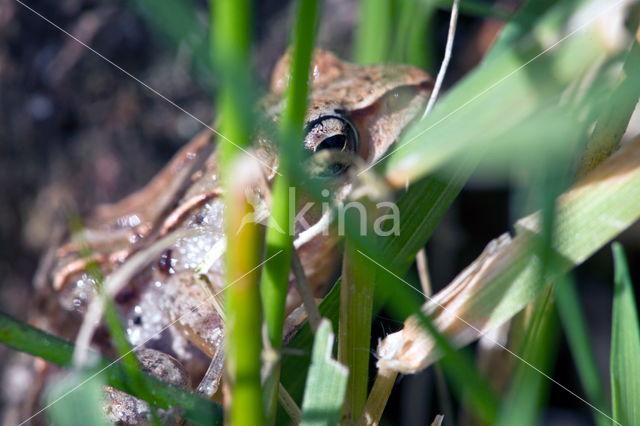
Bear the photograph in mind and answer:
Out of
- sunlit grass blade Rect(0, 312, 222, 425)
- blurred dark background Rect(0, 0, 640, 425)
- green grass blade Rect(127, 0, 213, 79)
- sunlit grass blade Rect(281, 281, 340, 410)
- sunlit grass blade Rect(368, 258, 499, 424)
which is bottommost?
sunlit grass blade Rect(368, 258, 499, 424)

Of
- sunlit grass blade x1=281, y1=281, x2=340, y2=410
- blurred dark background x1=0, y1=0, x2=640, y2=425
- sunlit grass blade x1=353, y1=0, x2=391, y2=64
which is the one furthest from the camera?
→ blurred dark background x1=0, y1=0, x2=640, y2=425

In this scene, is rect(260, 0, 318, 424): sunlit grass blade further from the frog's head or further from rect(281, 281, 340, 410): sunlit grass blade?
the frog's head

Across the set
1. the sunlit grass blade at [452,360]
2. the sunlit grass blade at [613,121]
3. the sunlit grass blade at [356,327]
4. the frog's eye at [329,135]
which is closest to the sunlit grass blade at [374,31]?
the frog's eye at [329,135]

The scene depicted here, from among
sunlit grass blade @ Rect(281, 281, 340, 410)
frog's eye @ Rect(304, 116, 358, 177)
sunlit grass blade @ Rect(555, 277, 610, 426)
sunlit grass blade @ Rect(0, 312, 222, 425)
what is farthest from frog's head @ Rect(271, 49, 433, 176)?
sunlit grass blade @ Rect(0, 312, 222, 425)

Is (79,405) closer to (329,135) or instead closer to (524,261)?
(524,261)

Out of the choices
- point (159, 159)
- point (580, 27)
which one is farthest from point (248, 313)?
point (159, 159)

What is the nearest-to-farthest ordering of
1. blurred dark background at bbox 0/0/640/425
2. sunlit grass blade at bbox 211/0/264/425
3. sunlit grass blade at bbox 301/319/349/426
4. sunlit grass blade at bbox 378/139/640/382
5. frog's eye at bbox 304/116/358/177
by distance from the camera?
sunlit grass blade at bbox 211/0/264/425
sunlit grass blade at bbox 301/319/349/426
sunlit grass blade at bbox 378/139/640/382
frog's eye at bbox 304/116/358/177
blurred dark background at bbox 0/0/640/425

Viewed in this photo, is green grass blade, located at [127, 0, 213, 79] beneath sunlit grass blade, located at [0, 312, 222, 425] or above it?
above

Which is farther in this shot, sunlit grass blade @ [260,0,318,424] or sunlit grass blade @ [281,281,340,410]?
sunlit grass blade @ [281,281,340,410]

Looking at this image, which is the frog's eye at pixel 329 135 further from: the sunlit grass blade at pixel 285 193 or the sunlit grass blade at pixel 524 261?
the sunlit grass blade at pixel 285 193
